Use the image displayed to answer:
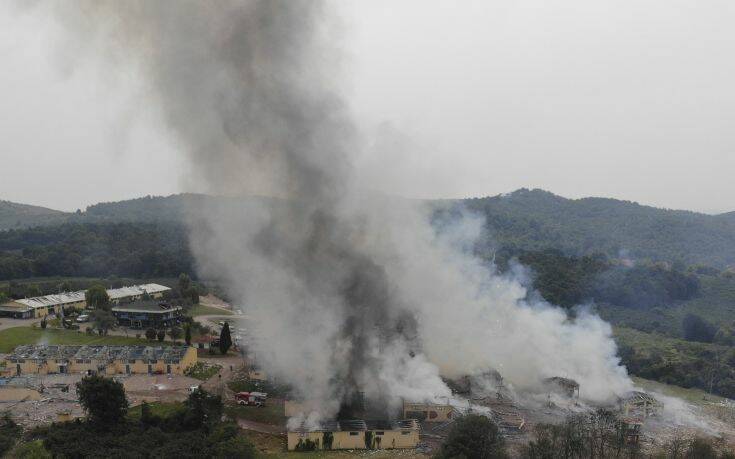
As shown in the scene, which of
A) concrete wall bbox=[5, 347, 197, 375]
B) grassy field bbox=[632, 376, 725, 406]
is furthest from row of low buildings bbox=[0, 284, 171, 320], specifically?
grassy field bbox=[632, 376, 725, 406]

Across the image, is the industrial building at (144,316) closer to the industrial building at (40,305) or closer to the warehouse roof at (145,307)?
the warehouse roof at (145,307)

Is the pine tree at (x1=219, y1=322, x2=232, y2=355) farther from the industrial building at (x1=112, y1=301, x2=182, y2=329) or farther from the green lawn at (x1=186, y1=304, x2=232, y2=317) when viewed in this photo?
the green lawn at (x1=186, y1=304, x2=232, y2=317)

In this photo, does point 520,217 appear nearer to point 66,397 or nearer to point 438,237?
point 438,237

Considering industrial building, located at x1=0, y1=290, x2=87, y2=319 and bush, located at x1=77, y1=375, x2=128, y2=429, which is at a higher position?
industrial building, located at x1=0, y1=290, x2=87, y2=319

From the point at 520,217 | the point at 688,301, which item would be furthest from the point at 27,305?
the point at 520,217

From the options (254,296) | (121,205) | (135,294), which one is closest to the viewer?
(254,296)

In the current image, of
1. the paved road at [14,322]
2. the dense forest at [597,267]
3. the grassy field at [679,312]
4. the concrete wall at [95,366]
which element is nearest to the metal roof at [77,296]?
the paved road at [14,322]
